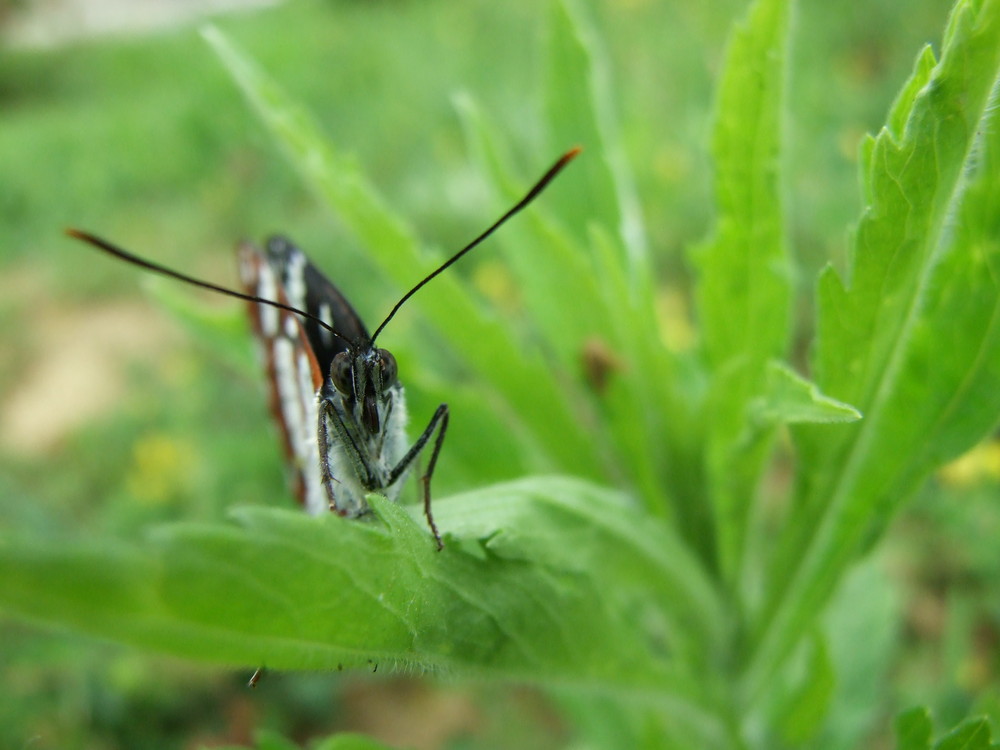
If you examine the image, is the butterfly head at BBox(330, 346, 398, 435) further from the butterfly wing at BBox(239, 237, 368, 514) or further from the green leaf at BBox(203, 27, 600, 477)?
the green leaf at BBox(203, 27, 600, 477)

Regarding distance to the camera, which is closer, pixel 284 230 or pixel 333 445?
pixel 333 445

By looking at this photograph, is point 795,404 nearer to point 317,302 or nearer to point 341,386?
point 341,386

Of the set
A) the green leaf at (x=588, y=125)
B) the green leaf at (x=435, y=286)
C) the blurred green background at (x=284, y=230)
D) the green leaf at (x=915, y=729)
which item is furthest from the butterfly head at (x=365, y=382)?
the green leaf at (x=915, y=729)

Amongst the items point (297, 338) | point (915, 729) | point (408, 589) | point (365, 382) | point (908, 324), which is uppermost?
point (297, 338)

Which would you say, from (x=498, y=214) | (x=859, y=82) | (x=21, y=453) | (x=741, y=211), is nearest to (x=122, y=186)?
(x=21, y=453)

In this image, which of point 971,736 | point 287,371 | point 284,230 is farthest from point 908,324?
point 284,230

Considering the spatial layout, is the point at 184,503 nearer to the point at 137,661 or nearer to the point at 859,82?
the point at 137,661

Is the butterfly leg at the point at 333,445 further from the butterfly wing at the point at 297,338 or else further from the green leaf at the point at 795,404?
the green leaf at the point at 795,404
